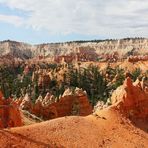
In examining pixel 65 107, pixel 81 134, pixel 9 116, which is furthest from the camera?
pixel 65 107

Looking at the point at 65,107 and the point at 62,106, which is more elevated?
the point at 62,106

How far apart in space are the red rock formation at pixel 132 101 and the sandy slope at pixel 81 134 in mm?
1895

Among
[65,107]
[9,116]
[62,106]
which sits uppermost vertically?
[9,116]

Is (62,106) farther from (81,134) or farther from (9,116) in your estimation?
(81,134)

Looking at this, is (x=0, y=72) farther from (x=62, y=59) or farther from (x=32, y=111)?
(x=32, y=111)

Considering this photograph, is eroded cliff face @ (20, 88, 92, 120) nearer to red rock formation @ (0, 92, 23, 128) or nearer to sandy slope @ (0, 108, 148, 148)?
red rock formation @ (0, 92, 23, 128)

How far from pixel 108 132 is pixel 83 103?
126ft

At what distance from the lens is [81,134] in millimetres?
30125

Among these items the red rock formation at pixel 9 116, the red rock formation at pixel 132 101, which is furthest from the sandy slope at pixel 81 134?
the red rock formation at pixel 9 116

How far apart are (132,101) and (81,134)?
9448 millimetres

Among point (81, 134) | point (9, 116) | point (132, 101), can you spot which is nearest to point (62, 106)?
point (9, 116)

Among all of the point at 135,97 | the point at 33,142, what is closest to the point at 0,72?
the point at 135,97

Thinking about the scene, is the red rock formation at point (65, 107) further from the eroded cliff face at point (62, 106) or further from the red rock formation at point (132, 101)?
the red rock formation at point (132, 101)

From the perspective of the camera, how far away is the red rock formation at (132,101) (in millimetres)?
36697
